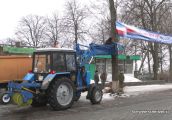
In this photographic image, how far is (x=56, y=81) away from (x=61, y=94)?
24.1 inches

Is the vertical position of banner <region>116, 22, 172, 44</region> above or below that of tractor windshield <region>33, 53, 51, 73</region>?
above

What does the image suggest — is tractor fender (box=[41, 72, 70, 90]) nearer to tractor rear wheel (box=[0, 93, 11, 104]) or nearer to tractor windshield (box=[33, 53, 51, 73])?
tractor windshield (box=[33, 53, 51, 73])

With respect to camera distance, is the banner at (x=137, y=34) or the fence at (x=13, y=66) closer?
the fence at (x=13, y=66)

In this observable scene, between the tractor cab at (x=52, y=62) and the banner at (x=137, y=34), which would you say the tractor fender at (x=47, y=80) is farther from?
the banner at (x=137, y=34)

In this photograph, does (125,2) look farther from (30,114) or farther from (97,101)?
(30,114)

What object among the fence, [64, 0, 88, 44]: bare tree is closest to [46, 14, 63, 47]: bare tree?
[64, 0, 88, 44]: bare tree

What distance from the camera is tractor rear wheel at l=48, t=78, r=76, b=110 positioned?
15258 millimetres

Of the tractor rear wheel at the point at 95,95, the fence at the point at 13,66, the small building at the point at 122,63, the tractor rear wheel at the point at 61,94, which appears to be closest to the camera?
the tractor rear wheel at the point at 61,94

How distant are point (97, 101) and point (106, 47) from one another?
3.47m

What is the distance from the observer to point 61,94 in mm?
15672

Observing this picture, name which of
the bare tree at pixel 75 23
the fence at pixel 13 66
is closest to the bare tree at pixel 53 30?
the bare tree at pixel 75 23

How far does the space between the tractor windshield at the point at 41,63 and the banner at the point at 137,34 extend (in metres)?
8.14

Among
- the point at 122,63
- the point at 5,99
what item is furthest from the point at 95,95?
the point at 122,63

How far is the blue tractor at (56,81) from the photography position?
15088mm
